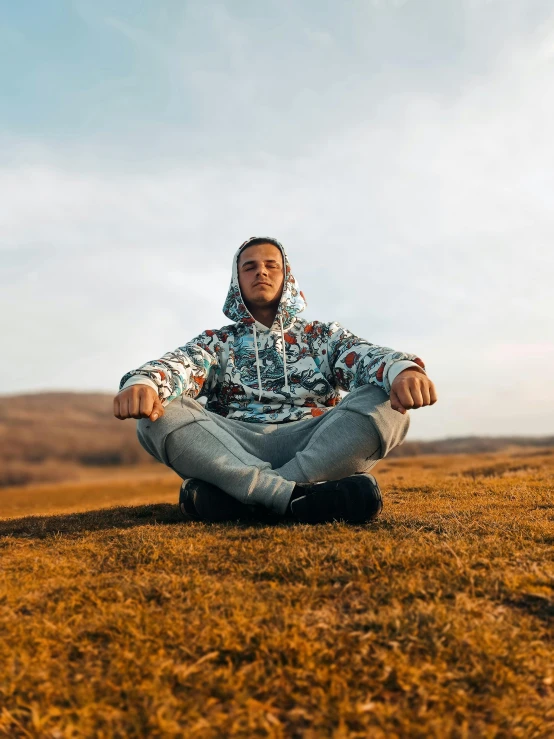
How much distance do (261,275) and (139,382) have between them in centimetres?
170

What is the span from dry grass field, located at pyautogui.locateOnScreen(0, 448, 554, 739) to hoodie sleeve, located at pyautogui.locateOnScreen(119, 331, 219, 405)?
108 cm

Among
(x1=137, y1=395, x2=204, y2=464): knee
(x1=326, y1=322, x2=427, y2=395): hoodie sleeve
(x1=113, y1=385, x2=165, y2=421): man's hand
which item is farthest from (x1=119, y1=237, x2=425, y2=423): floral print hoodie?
(x1=113, y1=385, x2=165, y2=421): man's hand

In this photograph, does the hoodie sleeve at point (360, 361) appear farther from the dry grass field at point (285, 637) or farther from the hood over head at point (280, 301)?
the dry grass field at point (285, 637)

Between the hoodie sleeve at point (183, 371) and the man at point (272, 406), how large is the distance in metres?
0.01

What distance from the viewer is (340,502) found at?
3361 mm

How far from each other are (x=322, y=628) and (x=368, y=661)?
0.71 feet

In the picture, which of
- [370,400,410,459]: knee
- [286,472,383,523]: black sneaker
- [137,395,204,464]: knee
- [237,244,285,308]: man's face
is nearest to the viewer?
[286,472,383,523]: black sneaker

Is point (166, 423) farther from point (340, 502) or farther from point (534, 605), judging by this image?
point (534, 605)

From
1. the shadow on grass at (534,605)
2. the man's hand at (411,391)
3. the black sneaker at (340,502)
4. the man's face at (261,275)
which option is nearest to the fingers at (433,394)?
the man's hand at (411,391)

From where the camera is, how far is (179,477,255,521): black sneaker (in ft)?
12.1

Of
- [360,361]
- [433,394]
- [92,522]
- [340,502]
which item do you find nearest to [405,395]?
[433,394]

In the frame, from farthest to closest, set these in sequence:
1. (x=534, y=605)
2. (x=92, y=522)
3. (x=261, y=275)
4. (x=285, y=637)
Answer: (x=261, y=275) → (x=92, y=522) → (x=534, y=605) → (x=285, y=637)

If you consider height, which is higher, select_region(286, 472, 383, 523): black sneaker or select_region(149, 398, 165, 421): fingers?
select_region(149, 398, 165, 421): fingers

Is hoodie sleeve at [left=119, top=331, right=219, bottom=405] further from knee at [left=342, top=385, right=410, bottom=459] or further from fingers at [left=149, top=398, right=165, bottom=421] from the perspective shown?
knee at [left=342, top=385, right=410, bottom=459]
